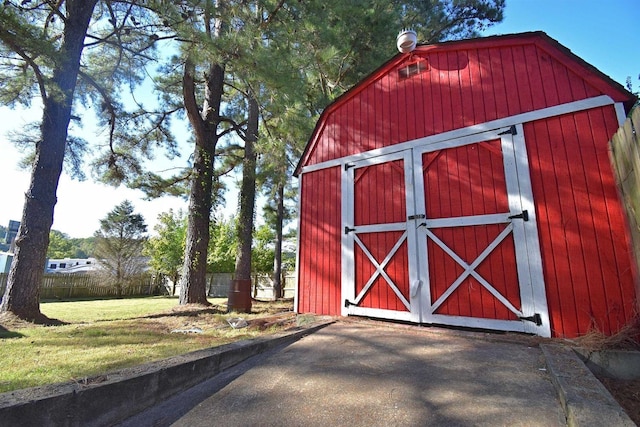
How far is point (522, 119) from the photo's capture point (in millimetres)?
3461

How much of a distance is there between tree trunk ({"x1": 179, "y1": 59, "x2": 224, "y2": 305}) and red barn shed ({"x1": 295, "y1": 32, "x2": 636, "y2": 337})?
11.9 feet

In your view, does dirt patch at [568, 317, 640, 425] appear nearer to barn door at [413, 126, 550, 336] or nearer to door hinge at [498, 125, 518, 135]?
barn door at [413, 126, 550, 336]

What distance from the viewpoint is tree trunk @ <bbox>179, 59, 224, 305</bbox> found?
7341 millimetres

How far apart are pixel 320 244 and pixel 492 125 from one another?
2943 millimetres

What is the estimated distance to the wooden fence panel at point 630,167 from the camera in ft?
7.11

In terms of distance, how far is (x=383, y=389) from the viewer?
198 centimetres

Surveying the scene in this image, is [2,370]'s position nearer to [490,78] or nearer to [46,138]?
[46,138]

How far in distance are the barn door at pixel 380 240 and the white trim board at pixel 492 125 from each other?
0.37 ft

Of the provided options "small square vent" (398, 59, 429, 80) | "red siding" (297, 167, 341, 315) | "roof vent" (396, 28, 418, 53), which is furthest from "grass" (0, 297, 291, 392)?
"roof vent" (396, 28, 418, 53)

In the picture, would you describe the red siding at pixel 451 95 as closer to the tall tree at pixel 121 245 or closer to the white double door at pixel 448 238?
the white double door at pixel 448 238

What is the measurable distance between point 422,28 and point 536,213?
7.40 metres

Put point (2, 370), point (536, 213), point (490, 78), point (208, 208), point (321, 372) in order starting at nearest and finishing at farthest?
point (321, 372) → point (2, 370) → point (536, 213) → point (490, 78) → point (208, 208)

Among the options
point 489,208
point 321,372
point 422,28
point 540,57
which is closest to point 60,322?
point 321,372

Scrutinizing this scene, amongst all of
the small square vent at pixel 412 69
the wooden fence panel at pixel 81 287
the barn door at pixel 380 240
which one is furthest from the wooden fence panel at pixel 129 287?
the small square vent at pixel 412 69
